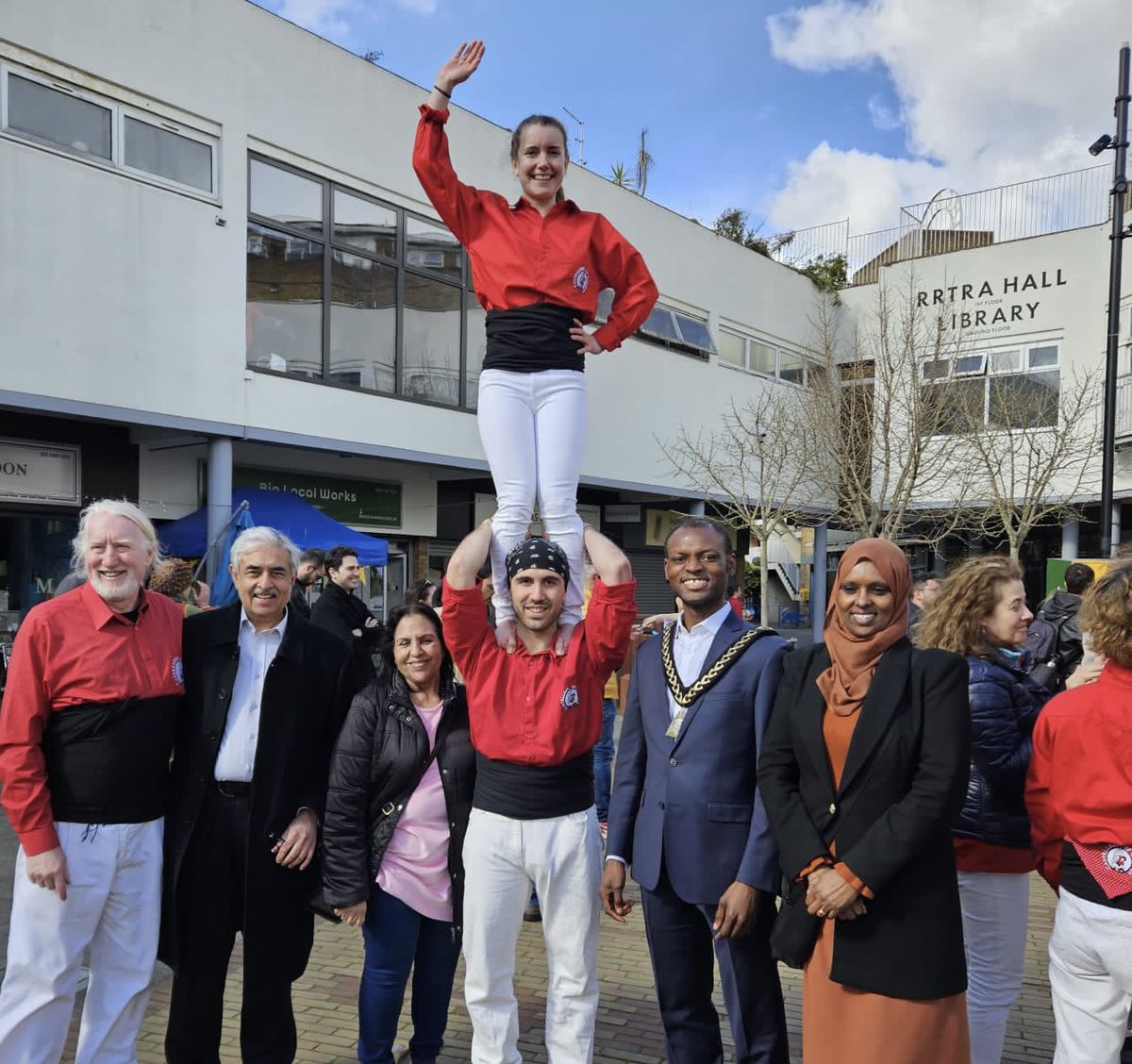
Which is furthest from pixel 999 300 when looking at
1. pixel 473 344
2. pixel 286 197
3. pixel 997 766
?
pixel 997 766

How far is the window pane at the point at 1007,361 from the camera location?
2092cm

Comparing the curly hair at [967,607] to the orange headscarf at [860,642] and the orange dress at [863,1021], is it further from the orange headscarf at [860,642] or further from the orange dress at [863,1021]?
the orange dress at [863,1021]

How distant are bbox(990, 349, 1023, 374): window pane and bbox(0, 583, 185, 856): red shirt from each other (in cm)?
2059

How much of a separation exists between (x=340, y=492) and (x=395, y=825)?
12.1 metres

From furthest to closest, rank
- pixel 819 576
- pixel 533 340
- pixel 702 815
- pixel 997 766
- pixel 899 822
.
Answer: pixel 819 576
pixel 533 340
pixel 997 766
pixel 702 815
pixel 899 822

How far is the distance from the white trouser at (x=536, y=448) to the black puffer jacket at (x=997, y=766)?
1415 mm

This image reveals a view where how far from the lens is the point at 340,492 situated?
15297 mm

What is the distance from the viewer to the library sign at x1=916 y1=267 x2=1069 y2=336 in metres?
20.7

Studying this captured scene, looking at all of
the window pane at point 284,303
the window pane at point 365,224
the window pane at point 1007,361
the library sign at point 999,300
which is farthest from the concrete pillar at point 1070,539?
the window pane at point 284,303

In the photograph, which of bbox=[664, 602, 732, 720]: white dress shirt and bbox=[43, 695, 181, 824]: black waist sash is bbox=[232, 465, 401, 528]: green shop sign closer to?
bbox=[43, 695, 181, 824]: black waist sash

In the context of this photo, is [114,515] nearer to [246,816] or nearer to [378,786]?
[246,816]

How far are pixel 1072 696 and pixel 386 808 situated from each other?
7.46ft

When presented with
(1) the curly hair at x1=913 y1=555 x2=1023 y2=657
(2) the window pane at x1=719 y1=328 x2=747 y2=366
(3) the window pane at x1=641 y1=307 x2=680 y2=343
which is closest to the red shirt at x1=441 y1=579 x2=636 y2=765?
(1) the curly hair at x1=913 y1=555 x2=1023 y2=657

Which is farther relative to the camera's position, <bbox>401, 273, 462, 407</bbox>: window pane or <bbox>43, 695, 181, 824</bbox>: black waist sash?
<bbox>401, 273, 462, 407</bbox>: window pane
